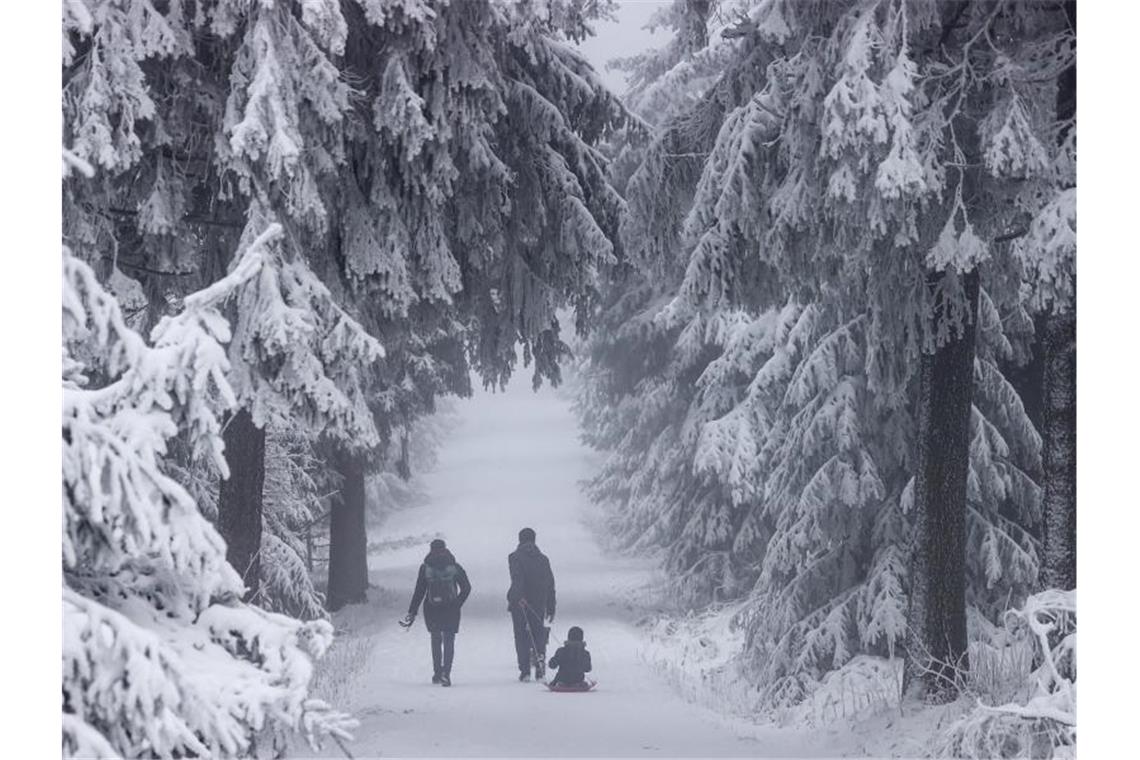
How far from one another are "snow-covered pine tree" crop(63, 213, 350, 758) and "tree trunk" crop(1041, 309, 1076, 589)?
4.23 metres

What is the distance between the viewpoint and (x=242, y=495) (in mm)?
7781

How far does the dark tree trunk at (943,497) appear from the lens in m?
7.77

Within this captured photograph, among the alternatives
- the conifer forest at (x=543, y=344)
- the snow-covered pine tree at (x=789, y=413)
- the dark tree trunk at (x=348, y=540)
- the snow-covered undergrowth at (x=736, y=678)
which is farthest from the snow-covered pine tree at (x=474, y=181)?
the dark tree trunk at (x=348, y=540)

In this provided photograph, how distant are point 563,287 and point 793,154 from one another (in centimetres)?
220

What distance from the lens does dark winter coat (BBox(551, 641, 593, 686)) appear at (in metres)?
9.71

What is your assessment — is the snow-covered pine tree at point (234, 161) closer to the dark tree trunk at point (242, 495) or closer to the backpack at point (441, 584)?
the dark tree trunk at point (242, 495)

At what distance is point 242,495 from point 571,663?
3.26 metres

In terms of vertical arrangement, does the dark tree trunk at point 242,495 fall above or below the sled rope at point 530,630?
above

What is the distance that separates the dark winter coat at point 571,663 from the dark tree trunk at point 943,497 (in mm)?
2856

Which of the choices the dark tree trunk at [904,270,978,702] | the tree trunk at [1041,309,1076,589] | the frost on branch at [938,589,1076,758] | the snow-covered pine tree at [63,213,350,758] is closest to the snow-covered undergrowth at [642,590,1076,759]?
the frost on branch at [938,589,1076,758]

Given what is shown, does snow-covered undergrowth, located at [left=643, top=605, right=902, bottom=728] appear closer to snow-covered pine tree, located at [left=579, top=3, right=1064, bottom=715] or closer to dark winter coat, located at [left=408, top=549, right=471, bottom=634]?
snow-covered pine tree, located at [left=579, top=3, right=1064, bottom=715]

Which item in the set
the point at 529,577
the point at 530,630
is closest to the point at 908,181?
the point at 529,577

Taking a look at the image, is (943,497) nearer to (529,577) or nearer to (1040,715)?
(1040,715)

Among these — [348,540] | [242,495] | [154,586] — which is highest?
[154,586]
